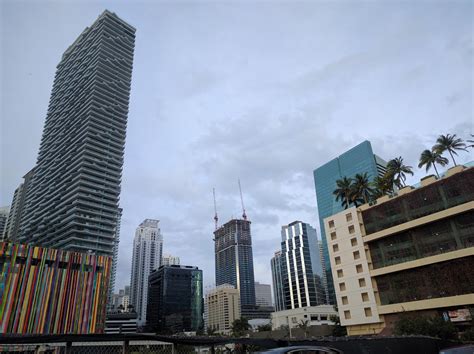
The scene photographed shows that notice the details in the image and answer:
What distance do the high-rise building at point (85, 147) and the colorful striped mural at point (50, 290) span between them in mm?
31751

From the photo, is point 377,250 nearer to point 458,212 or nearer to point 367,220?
point 367,220

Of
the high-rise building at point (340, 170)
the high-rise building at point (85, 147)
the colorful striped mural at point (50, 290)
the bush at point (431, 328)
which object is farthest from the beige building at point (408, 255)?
the high-rise building at point (85, 147)

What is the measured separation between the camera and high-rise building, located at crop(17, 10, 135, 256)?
13638 centimetres

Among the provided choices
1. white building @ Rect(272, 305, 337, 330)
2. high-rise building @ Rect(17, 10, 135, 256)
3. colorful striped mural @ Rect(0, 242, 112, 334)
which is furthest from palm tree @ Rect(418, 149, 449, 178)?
high-rise building @ Rect(17, 10, 135, 256)

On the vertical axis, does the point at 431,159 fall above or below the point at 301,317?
above

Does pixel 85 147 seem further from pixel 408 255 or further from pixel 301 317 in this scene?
pixel 408 255

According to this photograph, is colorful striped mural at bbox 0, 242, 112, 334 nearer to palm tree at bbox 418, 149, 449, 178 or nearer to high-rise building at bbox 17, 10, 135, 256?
high-rise building at bbox 17, 10, 135, 256

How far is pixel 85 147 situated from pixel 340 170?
109837mm

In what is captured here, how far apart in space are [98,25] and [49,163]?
75277 mm

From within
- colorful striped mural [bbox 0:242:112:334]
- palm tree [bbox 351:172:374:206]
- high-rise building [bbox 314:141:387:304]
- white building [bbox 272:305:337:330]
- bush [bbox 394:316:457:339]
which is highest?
high-rise building [bbox 314:141:387:304]

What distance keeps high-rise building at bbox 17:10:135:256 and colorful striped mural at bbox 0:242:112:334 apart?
31.8 metres

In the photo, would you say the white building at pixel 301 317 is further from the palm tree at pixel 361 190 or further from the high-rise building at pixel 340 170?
the palm tree at pixel 361 190

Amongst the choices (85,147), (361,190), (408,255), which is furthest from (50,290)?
(408,255)

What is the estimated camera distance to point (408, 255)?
5334 centimetres
